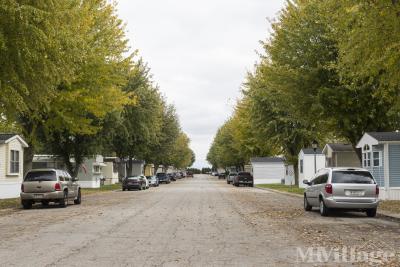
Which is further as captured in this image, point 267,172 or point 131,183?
point 267,172

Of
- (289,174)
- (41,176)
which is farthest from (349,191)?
(289,174)

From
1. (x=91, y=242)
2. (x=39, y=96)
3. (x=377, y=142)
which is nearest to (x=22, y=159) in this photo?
(x=39, y=96)

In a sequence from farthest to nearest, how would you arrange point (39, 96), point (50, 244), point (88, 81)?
point (88, 81) → point (39, 96) → point (50, 244)

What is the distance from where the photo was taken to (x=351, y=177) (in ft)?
64.8

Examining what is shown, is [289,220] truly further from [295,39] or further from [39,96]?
[295,39]

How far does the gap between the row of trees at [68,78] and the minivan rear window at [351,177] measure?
10425 mm

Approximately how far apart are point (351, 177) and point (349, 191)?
0.59 metres

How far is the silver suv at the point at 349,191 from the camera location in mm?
19406

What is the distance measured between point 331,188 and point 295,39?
1063 cm

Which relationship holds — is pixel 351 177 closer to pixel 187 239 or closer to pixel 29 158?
pixel 187 239

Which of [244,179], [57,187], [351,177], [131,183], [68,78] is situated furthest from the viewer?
[244,179]

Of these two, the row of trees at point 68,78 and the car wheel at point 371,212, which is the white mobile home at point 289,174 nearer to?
the row of trees at point 68,78

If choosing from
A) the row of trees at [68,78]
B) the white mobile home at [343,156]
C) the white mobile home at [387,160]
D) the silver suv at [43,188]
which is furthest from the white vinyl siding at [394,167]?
the silver suv at [43,188]

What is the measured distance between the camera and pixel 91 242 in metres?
12.5
